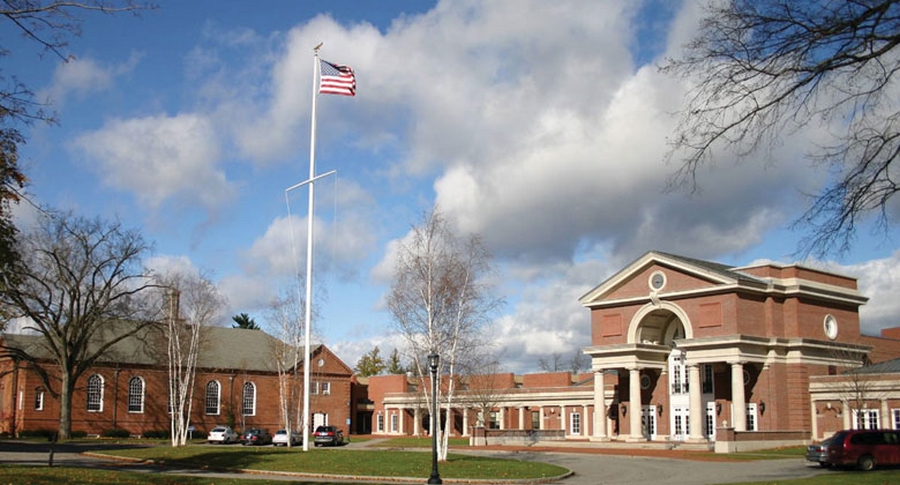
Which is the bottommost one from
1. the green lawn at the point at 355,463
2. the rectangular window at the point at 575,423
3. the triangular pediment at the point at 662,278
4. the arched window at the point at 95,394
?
the rectangular window at the point at 575,423

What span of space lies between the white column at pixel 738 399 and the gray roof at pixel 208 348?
35.8 meters

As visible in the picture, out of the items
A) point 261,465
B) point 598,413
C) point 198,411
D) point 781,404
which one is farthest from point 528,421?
point 261,465

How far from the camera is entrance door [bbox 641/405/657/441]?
59.3 m

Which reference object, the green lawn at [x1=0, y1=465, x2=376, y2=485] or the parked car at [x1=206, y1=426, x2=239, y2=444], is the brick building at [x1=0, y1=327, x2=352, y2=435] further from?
the green lawn at [x1=0, y1=465, x2=376, y2=485]

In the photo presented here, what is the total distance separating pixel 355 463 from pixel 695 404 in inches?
1079

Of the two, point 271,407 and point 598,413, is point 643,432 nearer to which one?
point 598,413

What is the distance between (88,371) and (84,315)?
47.4 ft

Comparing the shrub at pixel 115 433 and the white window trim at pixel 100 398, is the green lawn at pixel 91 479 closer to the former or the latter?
the shrub at pixel 115 433

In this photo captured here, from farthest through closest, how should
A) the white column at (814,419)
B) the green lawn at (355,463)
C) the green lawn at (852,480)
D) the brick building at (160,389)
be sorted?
the brick building at (160,389), the white column at (814,419), the green lawn at (355,463), the green lawn at (852,480)

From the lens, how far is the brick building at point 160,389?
6812 centimetres

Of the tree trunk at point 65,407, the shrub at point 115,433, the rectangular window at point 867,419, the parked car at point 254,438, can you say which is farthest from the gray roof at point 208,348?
the rectangular window at point 867,419

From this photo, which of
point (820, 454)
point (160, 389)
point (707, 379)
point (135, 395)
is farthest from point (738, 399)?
point (135, 395)

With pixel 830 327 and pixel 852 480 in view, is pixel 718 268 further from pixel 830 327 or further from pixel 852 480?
pixel 852 480

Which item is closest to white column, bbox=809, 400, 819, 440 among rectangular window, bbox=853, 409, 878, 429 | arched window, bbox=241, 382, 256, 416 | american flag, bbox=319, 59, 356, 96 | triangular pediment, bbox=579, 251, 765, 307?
rectangular window, bbox=853, 409, 878, 429
